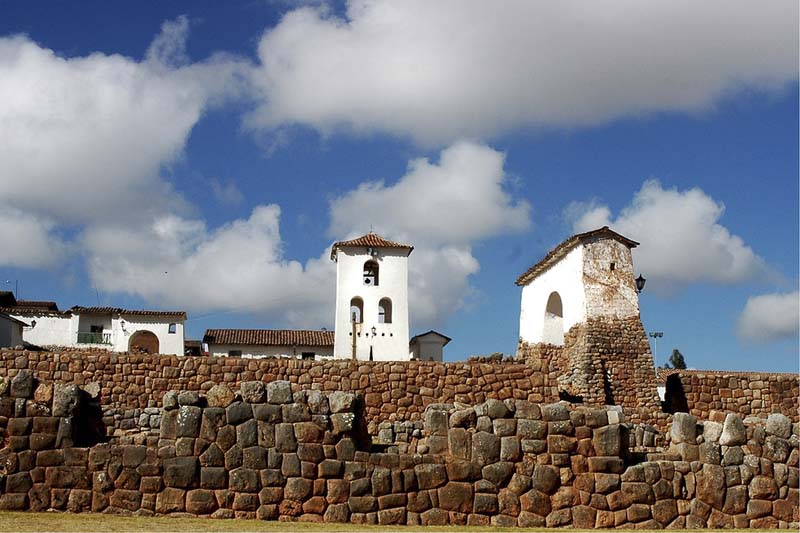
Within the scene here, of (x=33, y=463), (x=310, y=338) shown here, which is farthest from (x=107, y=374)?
(x=310, y=338)

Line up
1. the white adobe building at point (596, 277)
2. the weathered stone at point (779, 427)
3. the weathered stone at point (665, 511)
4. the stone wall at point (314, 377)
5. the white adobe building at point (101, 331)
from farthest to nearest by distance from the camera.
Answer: the white adobe building at point (101, 331)
the white adobe building at point (596, 277)
the stone wall at point (314, 377)
the weathered stone at point (779, 427)
the weathered stone at point (665, 511)

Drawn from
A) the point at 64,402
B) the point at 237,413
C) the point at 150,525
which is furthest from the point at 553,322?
the point at 150,525

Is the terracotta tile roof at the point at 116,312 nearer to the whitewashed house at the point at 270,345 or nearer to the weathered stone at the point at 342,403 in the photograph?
the whitewashed house at the point at 270,345

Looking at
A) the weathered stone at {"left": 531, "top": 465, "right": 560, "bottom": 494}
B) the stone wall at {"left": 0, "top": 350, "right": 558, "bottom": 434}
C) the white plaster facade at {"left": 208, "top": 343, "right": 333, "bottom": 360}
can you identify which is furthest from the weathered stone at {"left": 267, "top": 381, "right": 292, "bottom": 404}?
the white plaster facade at {"left": 208, "top": 343, "right": 333, "bottom": 360}

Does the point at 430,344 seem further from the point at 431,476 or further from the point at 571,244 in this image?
the point at 431,476

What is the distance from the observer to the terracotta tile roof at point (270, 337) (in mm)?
50344

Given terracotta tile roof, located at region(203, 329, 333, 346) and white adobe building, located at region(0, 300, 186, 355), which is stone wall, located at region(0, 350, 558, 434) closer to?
white adobe building, located at region(0, 300, 186, 355)

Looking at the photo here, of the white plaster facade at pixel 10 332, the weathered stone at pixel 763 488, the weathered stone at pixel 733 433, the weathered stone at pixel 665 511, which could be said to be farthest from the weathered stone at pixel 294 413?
the white plaster facade at pixel 10 332

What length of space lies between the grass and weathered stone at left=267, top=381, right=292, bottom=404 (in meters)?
1.47

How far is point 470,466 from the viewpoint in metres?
11.2

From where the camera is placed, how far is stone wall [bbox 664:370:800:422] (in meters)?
22.5

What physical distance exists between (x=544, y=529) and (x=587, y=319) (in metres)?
12.1

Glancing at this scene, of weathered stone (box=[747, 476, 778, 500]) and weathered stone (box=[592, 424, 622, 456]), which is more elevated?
weathered stone (box=[592, 424, 622, 456])

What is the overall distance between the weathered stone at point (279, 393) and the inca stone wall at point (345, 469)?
1cm
